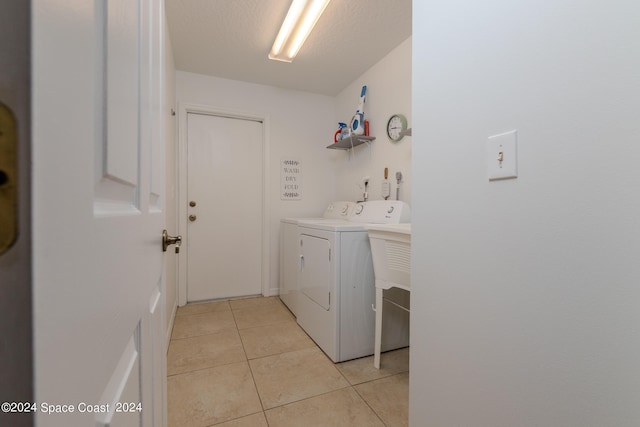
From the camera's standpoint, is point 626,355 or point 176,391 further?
point 176,391

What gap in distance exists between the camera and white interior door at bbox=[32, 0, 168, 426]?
7.1 inches

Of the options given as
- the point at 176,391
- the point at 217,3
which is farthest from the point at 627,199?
the point at 217,3

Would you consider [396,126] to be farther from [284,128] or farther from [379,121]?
[284,128]

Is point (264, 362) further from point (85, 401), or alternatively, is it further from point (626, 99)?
point (626, 99)

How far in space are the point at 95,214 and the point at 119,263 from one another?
0.32ft

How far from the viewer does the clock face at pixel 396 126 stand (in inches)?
87.0

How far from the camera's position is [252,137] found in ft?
10.0

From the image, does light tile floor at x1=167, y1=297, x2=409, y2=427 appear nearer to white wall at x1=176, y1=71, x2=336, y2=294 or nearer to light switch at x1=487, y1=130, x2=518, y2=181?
white wall at x1=176, y1=71, x2=336, y2=294

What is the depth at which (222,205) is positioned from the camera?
297 centimetres

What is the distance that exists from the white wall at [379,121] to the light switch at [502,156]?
144 centimetres

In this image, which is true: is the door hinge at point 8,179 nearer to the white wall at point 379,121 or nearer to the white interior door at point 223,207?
the white wall at point 379,121

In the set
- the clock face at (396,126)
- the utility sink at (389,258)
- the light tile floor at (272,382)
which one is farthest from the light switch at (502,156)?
the clock face at (396,126)

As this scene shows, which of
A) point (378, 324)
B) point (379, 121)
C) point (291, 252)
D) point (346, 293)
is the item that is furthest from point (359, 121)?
point (378, 324)

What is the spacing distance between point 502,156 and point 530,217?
0.17 metres
